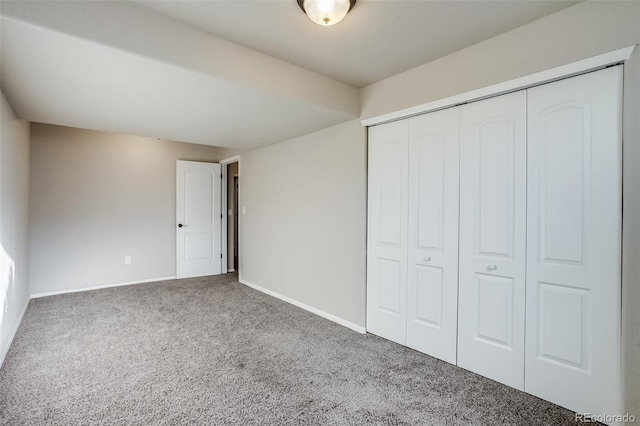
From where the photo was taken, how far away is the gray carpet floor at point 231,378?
71.6 inches

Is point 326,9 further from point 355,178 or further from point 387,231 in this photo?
point 387,231

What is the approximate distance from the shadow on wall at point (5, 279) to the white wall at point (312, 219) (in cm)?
266

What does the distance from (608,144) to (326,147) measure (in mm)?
2357

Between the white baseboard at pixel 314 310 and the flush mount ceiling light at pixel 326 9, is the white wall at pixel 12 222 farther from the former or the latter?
the white baseboard at pixel 314 310

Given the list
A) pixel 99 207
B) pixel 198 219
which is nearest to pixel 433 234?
pixel 198 219

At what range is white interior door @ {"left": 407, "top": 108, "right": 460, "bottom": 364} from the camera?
243 cm

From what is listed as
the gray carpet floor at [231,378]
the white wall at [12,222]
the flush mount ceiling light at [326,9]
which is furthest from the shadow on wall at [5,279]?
the flush mount ceiling light at [326,9]

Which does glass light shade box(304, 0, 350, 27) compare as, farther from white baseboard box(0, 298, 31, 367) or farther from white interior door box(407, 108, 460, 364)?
white baseboard box(0, 298, 31, 367)

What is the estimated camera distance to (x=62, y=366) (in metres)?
2.35

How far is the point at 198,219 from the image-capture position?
5445 millimetres

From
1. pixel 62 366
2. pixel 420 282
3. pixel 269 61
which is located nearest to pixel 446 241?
pixel 420 282

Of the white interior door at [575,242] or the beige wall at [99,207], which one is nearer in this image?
the white interior door at [575,242]

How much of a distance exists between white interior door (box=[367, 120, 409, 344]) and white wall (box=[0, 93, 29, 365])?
3113 mm

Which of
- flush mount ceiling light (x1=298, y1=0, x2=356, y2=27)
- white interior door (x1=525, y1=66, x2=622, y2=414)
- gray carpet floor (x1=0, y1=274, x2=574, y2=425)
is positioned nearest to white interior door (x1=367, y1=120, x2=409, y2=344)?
gray carpet floor (x1=0, y1=274, x2=574, y2=425)
